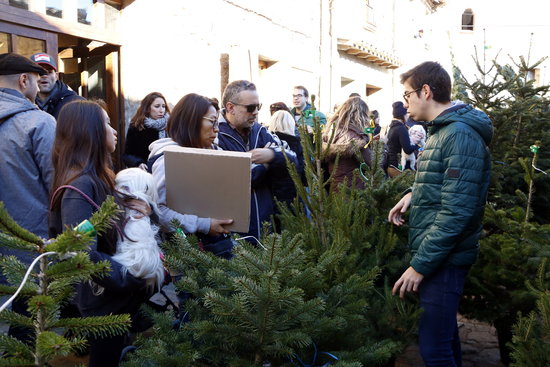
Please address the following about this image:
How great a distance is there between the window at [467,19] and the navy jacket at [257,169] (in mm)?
33426

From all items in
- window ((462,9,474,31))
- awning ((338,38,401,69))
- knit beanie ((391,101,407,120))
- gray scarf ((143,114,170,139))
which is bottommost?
gray scarf ((143,114,170,139))

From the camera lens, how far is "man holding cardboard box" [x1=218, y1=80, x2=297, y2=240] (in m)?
3.55

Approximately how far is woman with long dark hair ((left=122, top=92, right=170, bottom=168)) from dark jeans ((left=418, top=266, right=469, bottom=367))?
3.68 meters

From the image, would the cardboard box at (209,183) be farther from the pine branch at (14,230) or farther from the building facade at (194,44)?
the building facade at (194,44)

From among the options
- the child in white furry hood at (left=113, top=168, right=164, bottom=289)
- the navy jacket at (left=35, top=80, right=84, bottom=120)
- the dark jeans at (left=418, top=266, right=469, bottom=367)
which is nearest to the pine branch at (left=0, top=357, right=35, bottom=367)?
the child in white furry hood at (left=113, top=168, right=164, bottom=289)

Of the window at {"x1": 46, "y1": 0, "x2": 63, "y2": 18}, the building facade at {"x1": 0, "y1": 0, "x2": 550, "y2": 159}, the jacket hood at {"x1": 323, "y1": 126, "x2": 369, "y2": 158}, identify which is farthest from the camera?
the building facade at {"x1": 0, "y1": 0, "x2": 550, "y2": 159}

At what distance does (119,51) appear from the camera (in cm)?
745

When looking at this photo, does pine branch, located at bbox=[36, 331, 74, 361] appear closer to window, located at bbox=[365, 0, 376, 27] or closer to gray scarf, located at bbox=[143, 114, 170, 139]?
gray scarf, located at bbox=[143, 114, 170, 139]

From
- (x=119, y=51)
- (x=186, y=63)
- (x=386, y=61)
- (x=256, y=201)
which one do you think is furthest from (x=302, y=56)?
(x=256, y=201)

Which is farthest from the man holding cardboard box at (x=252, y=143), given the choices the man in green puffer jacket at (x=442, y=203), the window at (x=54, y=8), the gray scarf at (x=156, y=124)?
the window at (x=54, y=8)

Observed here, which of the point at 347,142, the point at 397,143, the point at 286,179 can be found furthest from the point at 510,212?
the point at 397,143

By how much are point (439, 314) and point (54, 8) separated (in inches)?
222

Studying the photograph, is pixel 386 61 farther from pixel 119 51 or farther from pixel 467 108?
pixel 467 108

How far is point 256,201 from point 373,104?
1675 centimetres
